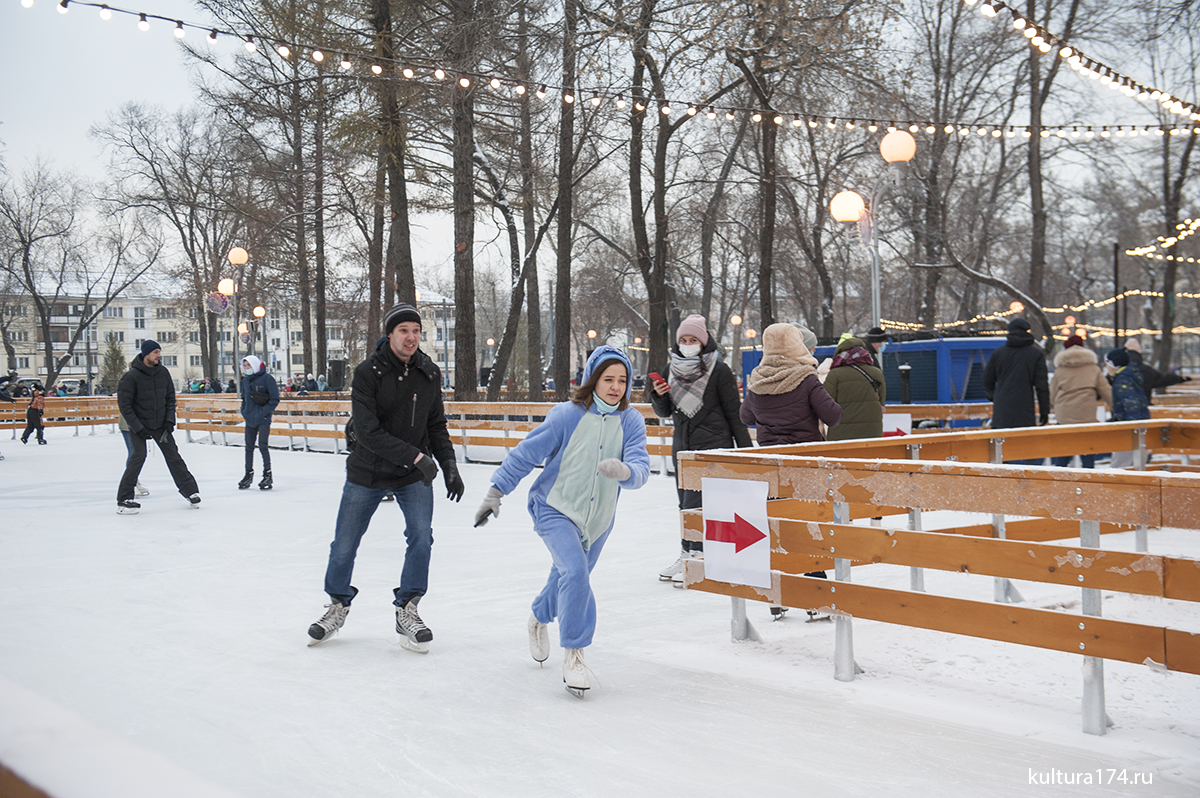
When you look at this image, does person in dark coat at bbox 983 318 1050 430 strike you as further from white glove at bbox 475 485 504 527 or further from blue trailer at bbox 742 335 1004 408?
blue trailer at bbox 742 335 1004 408

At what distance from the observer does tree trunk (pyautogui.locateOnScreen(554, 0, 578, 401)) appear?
15.8 meters

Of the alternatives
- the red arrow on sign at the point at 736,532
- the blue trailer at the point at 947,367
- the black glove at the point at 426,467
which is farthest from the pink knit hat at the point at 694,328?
the blue trailer at the point at 947,367

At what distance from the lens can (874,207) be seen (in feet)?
33.9

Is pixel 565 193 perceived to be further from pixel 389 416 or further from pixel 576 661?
pixel 576 661

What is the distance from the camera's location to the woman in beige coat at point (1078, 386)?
9.92 m

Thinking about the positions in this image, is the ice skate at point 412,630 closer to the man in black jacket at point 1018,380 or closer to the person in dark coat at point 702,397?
the person in dark coat at point 702,397

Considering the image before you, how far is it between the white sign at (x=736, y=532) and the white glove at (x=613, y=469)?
0.67 meters

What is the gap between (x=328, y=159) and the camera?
2512cm

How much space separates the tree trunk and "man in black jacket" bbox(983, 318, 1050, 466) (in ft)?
25.9

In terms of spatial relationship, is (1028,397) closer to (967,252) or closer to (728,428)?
(728,428)

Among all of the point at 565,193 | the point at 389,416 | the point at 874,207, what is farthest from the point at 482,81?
the point at 389,416

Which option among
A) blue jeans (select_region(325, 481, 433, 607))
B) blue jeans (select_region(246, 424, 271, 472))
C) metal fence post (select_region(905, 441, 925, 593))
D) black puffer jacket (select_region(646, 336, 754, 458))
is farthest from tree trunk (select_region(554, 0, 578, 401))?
blue jeans (select_region(325, 481, 433, 607))

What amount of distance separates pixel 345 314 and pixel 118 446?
19.7m

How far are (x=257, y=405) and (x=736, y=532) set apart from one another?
30.9 ft
